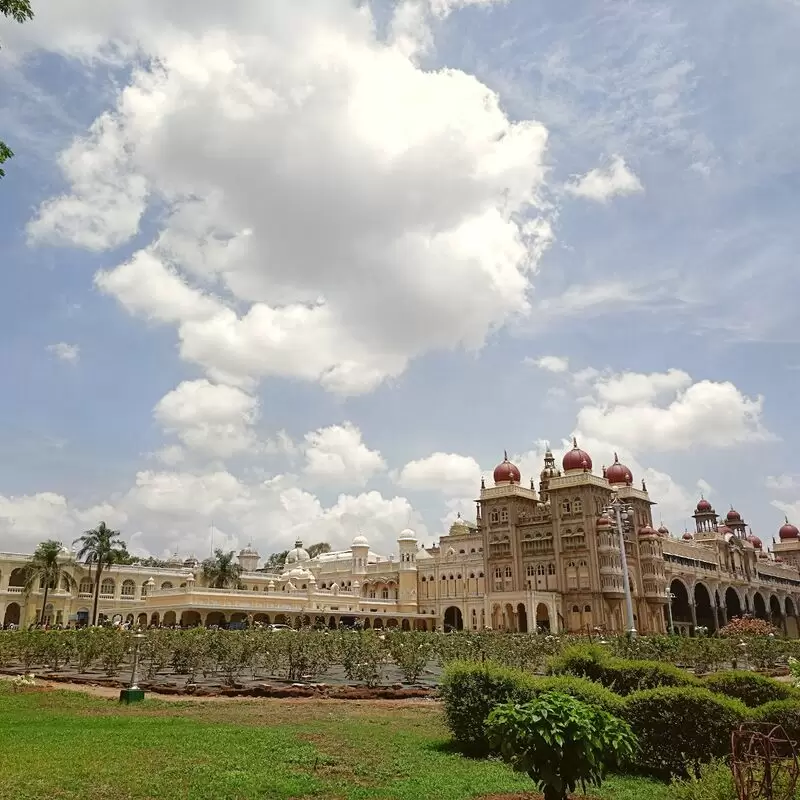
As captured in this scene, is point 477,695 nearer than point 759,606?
Yes

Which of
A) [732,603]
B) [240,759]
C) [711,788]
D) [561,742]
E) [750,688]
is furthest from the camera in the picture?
[732,603]

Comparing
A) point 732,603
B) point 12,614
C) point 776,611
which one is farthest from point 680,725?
point 776,611

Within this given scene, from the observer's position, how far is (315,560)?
101 metres

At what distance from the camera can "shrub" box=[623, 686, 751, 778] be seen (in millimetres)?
11273

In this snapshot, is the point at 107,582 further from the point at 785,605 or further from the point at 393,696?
the point at 785,605

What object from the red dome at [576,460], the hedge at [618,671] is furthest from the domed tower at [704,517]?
the hedge at [618,671]

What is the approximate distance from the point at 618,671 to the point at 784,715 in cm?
416

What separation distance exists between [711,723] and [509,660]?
1925 cm

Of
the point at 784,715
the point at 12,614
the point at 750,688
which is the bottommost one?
the point at 784,715

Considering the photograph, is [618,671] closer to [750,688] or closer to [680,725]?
[750,688]

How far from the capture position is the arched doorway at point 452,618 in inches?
3204

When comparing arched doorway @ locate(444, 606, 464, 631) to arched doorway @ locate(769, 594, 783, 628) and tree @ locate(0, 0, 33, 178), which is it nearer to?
arched doorway @ locate(769, 594, 783, 628)

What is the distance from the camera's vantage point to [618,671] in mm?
14617

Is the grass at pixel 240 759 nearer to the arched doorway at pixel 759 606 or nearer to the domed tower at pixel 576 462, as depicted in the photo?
the domed tower at pixel 576 462
